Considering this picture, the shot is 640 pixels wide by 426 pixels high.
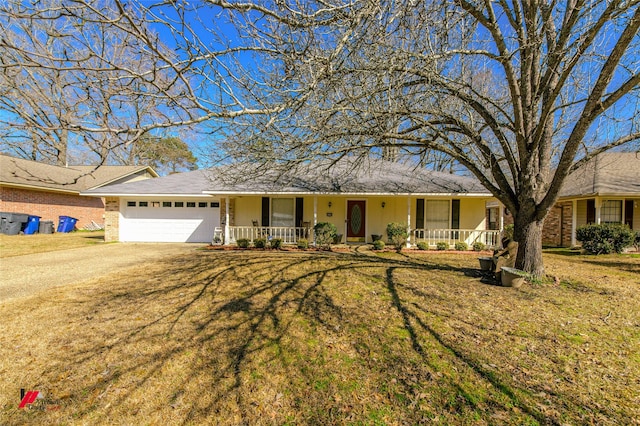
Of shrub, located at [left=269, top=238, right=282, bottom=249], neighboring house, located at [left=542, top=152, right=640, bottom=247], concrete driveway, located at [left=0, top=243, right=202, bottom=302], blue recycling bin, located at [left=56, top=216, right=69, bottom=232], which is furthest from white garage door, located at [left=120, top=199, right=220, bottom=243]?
neighboring house, located at [left=542, top=152, right=640, bottom=247]

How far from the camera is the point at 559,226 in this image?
15836 millimetres

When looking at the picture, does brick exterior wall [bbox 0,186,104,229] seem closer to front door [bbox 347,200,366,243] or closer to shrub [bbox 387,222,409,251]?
front door [bbox 347,200,366,243]

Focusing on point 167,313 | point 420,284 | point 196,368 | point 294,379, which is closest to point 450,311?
point 420,284

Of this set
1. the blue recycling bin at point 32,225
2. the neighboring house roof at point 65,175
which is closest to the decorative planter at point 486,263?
the neighboring house roof at point 65,175

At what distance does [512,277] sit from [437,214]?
24.4ft

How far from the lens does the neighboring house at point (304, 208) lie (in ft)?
40.7

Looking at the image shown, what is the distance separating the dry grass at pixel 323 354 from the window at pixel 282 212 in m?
7.56

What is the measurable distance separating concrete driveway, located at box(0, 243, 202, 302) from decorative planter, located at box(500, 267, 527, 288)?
9468mm

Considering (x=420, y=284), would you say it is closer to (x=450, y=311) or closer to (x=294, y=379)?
(x=450, y=311)

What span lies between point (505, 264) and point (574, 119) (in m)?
4.42

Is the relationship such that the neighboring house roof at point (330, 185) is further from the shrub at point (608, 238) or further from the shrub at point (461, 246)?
the shrub at point (608, 238)

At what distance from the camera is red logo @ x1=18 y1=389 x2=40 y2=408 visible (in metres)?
2.66

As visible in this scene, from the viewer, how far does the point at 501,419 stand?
8.07 ft

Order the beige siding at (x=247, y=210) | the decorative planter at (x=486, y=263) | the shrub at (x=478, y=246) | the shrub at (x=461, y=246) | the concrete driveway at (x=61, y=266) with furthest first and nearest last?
the beige siding at (x=247, y=210), the shrub at (x=461, y=246), the shrub at (x=478, y=246), the decorative planter at (x=486, y=263), the concrete driveway at (x=61, y=266)
